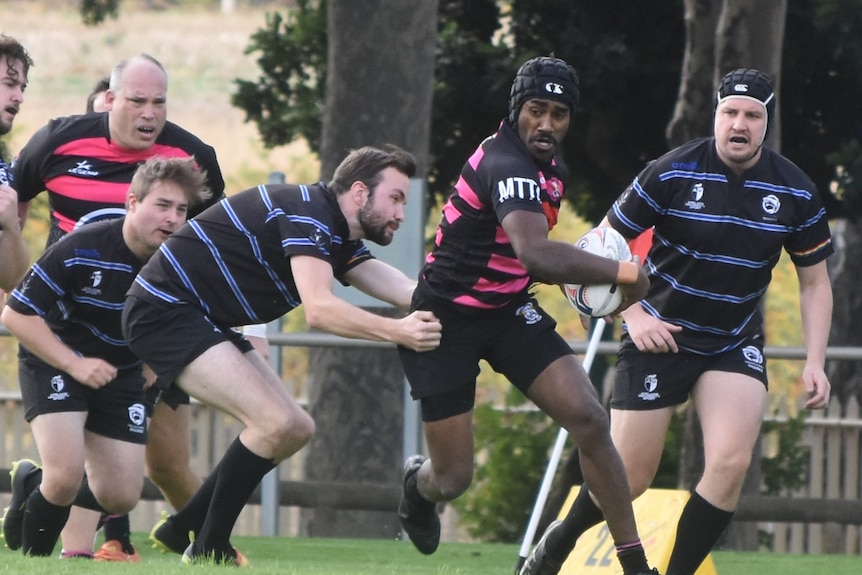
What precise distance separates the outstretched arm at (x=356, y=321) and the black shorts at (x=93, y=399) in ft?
4.67

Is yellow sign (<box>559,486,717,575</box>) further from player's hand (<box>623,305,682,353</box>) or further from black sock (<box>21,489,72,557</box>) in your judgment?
black sock (<box>21,489,72,557</box>)

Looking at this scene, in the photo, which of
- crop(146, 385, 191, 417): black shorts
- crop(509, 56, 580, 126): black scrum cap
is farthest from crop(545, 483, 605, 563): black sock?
crop(146, 385, 191, 417): black shorts

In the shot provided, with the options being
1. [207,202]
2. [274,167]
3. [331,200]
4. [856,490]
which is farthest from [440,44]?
[274,167]

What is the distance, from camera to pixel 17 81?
271 inches

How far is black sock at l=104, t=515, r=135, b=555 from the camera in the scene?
25.2 feet

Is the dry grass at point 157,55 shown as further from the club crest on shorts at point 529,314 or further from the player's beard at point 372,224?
the club crest on shorts at point 529,314

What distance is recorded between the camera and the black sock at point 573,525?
258 inches

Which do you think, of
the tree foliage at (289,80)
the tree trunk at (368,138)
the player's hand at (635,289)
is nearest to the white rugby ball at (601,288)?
the player's hand at (635,289)

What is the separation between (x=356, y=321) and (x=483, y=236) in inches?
23.6

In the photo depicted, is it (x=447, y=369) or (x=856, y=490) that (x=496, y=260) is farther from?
(x=856, y=490)

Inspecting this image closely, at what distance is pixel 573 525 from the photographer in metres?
6.61

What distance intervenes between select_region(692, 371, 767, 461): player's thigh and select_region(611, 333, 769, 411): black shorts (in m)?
0.04

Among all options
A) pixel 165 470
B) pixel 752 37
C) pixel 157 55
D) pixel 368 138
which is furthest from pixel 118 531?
pixel 157 55

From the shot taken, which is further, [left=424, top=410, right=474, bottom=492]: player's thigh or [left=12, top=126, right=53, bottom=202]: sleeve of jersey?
[left=12, top=126, right=53, bottom=202]: sleeve of jersey
